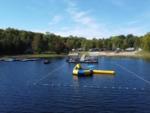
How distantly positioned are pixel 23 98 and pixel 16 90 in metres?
12.9

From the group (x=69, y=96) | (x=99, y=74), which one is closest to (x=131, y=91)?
(x=69, y=96)

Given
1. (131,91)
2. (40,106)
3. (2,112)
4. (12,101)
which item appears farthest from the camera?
(131,91)

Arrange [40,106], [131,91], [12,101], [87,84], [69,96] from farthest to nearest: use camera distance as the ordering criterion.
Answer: [87,84], [131,91], [69,96], [12,101], [40,106]

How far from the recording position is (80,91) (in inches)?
3265

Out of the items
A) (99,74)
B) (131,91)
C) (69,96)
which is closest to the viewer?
Result: (69,96)

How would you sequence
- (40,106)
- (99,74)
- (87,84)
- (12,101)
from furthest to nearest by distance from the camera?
1. (99,74)
2. (87,84)
3. (12,101)
4. (40,106)

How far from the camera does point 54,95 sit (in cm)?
7669

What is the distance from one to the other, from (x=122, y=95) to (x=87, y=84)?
22.7m

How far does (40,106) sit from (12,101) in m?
8.75

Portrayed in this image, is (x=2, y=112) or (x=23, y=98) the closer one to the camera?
(x=2, y=112)

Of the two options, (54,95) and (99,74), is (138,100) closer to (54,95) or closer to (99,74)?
(54,95)

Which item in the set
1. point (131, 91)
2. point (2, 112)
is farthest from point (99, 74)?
point (2, 112)

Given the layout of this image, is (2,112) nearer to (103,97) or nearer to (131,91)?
(103,97)

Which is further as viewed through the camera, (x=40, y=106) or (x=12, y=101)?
(x=12, y=101)
